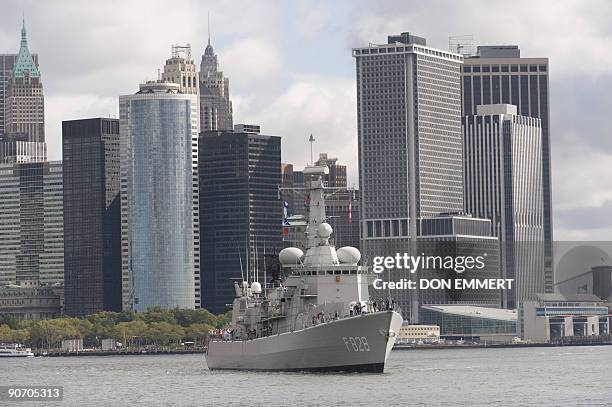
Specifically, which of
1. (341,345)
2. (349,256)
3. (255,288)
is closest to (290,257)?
(349,256)

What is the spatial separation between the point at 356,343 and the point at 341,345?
53.4 inches

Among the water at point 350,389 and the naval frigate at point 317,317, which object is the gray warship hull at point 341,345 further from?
the water at point 350,389

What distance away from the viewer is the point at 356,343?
143250 mm

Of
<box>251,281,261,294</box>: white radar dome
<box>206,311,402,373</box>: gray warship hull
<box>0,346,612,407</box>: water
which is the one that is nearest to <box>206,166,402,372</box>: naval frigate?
<box>206,311,402,373</box>: gray warship hull

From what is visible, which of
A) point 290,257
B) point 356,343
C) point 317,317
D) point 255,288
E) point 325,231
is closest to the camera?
point 356,343

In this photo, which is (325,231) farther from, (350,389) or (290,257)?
(350,389)

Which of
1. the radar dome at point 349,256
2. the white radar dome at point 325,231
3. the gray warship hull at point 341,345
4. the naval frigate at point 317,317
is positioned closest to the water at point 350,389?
the gray warship hull at point 341,345

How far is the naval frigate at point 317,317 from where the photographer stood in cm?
14325

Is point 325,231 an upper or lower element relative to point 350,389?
upper

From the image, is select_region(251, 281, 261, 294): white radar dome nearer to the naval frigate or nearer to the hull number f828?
the naval frigate

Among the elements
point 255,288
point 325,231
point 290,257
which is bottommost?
point 255,288

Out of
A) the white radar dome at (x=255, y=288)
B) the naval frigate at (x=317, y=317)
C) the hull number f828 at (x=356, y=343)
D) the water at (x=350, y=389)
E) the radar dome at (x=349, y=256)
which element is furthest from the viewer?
the white radar dome at (x=255, y=288)

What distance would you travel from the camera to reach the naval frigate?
143m

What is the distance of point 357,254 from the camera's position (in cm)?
15300
